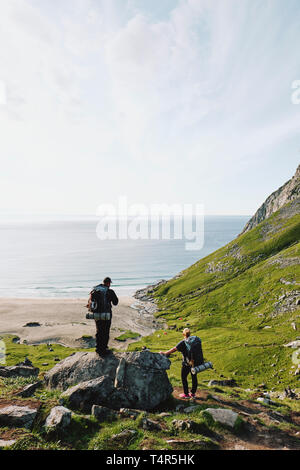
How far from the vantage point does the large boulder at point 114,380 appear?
13.6 meters

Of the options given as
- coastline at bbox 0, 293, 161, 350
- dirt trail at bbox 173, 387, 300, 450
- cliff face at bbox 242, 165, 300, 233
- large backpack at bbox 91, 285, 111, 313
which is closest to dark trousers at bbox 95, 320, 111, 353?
large backpack at bbox 91, 285, 111, 313

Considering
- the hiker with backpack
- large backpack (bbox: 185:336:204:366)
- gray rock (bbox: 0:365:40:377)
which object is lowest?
gray rock (bbox: 0:365:40:377)

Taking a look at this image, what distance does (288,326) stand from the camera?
184 ft

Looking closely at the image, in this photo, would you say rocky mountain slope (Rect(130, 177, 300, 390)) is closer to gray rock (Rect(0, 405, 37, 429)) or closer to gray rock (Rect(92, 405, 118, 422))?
gray rock (Rect(92, 405, 118, 422))

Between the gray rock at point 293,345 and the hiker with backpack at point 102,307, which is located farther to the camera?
the gray rock at point 293,345

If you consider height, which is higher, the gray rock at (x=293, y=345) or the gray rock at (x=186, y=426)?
the gray rock at (x=186, y=426)

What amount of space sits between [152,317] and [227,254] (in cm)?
4852

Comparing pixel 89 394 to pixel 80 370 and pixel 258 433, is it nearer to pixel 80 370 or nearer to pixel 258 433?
pixel 80 370

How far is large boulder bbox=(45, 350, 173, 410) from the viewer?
1362cm

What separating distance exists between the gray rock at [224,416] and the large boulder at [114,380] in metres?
3.22

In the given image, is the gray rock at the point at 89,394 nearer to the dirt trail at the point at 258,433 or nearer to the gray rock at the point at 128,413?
the gray rock at the point at 128,413

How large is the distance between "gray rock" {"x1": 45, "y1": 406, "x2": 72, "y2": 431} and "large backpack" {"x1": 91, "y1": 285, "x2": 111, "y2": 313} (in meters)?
5.39

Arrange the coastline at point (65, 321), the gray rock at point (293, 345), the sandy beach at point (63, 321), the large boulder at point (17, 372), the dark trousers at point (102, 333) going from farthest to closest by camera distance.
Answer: the sandy beach at point (63, 321) < the coastline at point (65, 321) < the gray rock at point (293, 345) < the large boulder at point (17, 372) < the dark trousers at point (102, 333)

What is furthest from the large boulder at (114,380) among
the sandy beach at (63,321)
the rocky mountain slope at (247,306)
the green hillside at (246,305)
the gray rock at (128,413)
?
the sandy beach at (63,321)
